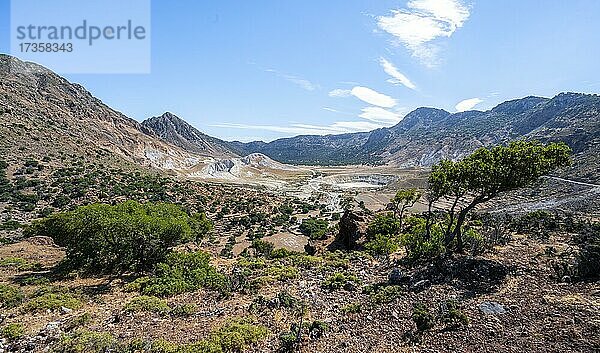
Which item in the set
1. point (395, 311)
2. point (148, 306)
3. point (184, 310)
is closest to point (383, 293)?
point (395, 311)

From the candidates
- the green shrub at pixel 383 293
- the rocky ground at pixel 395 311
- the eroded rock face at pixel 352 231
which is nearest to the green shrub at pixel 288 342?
the rocky ground at pixel 395 311

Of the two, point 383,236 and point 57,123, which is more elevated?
point 57,123

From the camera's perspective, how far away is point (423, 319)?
10.3 meters

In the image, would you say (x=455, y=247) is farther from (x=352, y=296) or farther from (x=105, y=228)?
(x=105, y=228)

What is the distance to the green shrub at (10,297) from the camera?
12.8 m

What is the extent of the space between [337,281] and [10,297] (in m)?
12.9

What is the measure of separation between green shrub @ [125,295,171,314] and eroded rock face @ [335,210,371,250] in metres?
15.6

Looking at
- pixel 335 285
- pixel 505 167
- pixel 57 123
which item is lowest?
pixel 335 285

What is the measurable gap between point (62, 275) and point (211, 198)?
51297 mm

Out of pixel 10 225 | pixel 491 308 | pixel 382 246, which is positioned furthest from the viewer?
pixel 10 225

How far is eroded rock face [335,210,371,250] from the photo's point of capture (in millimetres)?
25781

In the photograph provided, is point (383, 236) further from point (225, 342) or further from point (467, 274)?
point (225, 342)

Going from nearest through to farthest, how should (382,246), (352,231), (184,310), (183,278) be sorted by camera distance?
(184,310), (183,278), (382,246), (352,231)

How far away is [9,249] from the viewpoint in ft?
79.0
